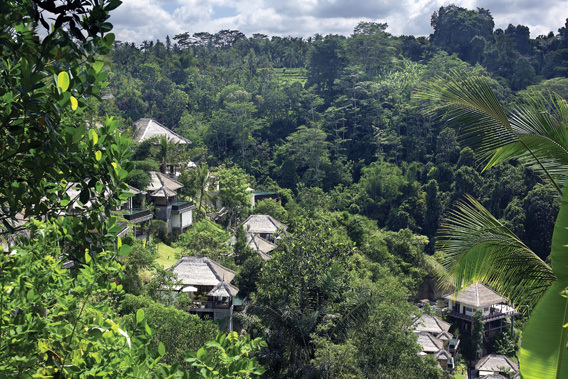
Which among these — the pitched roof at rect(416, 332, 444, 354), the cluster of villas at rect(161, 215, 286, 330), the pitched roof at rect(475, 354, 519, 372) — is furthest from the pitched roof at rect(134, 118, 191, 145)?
the pitched roof at rect(475, 354, 519, 372)

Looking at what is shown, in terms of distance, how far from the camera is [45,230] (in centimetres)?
338

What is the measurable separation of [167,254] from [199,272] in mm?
4125

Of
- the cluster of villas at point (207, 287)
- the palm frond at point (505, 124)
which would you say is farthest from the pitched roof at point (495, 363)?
the palm frond at point (505, 124)

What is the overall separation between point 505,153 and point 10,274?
3.73 meters

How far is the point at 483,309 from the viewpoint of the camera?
24.0 metres

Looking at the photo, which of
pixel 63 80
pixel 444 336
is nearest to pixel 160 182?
pixel 444 336

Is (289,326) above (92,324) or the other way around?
the other way around

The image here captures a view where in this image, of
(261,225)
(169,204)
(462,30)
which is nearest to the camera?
(169,204)

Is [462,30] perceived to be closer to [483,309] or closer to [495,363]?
[483,309]

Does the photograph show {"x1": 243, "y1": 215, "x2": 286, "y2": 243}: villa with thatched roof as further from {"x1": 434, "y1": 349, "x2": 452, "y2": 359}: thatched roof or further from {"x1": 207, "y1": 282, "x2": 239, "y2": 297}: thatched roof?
{"x1": 434, "y1": 349, "x2": 452, "y2": 359}: thatched roof

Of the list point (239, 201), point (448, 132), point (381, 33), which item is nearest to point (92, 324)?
point (239, 201)

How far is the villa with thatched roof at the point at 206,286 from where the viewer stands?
1595 cm

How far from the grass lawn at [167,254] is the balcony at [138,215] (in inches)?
60.3

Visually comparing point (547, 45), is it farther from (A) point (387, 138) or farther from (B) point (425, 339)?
(B) point (425, 339)
